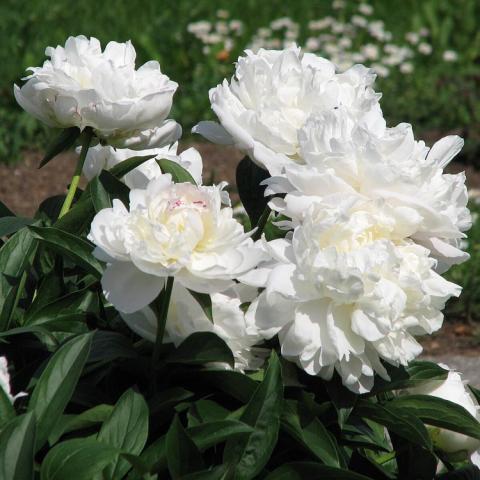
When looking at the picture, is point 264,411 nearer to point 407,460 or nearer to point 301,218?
point 301,218

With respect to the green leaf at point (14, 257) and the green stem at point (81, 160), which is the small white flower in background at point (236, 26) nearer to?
the green stem at point (81, 160)

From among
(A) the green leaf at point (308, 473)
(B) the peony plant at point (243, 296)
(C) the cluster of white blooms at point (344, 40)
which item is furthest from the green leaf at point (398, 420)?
(C) the cluster of white blooms at point (344, 40)

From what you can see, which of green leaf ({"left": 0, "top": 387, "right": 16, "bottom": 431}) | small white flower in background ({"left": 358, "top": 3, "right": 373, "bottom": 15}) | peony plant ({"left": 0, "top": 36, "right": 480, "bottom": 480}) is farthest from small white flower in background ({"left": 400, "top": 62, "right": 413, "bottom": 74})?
green leaf ({"left": 0, "top": 387, "right": 16, "bottom": 431})

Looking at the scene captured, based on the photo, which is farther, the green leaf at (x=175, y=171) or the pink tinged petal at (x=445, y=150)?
the green leaf at (x=175, y=171)

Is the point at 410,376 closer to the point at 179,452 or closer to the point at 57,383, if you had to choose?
the point at 179,452

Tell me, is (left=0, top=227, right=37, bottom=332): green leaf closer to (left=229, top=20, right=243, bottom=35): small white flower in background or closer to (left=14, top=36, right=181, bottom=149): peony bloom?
→ (left=14, top=36, right=181, bottom=149): peony bloom

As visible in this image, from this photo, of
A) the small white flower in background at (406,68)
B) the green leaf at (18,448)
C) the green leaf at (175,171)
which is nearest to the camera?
the green leaf at (18,448)

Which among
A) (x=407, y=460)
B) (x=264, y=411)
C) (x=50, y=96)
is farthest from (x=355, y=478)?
(x=50, y=96)
